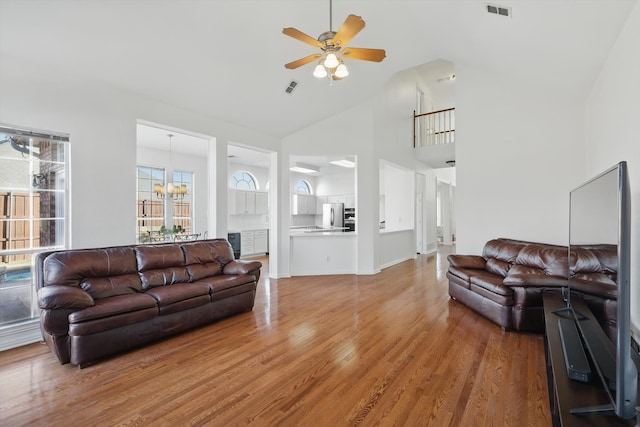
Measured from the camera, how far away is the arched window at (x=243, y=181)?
9.16 m

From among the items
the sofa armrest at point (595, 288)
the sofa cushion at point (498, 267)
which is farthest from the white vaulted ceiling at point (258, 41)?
the sofa cushion at point (498, 267)

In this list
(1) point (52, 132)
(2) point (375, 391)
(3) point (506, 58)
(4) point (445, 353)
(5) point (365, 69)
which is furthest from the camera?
(5) point (365, 69)

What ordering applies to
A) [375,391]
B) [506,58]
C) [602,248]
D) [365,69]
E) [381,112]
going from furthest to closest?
1. [381,112]
2. [365,69]
3. [506,58]
4. [375,391]
5. [602,248]

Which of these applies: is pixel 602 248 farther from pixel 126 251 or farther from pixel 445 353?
pixel 126 251

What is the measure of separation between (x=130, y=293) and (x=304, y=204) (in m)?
7.68

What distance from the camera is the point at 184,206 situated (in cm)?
792

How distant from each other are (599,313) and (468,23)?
11.2ft

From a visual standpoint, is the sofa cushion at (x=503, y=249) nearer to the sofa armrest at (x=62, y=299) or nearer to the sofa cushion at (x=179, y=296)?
the sofa cushion at (x=179, y=296)

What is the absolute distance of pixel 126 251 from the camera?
3406 millimetres

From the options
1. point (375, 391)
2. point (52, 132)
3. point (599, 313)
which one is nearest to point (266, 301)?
point (375, 391)

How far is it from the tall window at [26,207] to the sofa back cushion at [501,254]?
5373mm

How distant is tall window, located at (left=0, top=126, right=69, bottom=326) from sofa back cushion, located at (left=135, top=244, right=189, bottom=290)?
845 millimetres

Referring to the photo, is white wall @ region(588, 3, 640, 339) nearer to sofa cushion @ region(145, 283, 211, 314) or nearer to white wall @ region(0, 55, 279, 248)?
sofa cushion @ region(145, 283, 211, 314)

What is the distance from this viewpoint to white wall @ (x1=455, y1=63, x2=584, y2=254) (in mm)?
4324
